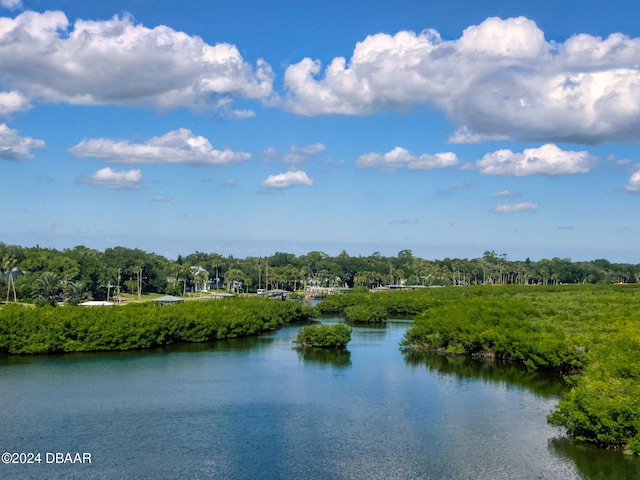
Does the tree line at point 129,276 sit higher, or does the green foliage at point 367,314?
the tree line at point 129,276

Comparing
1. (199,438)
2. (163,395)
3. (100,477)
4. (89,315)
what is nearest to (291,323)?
(89,315)

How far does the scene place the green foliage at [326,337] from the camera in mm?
66500

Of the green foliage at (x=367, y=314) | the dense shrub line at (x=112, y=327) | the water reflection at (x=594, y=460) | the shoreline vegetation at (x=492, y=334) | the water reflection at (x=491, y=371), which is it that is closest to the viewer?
the water reflection at (x=594, y=460)

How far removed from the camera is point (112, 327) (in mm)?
63562

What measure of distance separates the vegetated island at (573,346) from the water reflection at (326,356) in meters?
7.96

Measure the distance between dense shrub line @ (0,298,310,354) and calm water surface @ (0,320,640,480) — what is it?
3.07 meters

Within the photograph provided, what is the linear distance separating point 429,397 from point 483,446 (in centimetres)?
1123

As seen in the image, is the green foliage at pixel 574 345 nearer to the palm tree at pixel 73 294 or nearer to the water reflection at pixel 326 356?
the water reflection at pixel 326 356

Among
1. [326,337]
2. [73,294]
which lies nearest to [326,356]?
[326,337]

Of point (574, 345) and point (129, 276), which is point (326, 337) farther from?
point (129, 276)

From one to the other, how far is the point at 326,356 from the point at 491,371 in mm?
15930

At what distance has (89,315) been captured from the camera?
212 ft

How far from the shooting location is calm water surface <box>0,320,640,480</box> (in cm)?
3086

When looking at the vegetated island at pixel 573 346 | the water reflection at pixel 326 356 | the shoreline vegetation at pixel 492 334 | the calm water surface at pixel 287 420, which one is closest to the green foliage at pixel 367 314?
the shoreline vegetation at pixel 492 334
